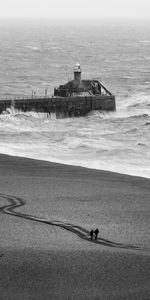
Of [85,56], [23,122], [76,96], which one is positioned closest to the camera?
[23,122]

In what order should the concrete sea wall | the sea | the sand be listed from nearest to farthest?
the sand
the sea
the concrete sea wall

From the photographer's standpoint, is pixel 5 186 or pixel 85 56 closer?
pixel 5 186

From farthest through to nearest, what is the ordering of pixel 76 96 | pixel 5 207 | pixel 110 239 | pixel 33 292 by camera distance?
1. pixel 76 96
2. pixel 5 207
3. pixel 110 239
4. pixel 33 292

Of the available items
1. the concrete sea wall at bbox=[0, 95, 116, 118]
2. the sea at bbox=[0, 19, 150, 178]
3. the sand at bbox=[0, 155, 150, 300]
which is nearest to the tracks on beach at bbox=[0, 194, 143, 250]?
the sand at bbox=[0, 155, 150, 300]

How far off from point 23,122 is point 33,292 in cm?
3294

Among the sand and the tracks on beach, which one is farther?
the tracks on beach

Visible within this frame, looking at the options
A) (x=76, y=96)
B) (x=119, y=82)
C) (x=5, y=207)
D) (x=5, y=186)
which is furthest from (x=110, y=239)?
(x=119, y=82)

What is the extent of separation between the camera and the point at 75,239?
18938 mm

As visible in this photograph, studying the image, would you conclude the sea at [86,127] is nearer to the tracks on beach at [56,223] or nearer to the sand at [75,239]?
the sand at [75,239]

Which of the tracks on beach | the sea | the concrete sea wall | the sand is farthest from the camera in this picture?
the concrete sea wall

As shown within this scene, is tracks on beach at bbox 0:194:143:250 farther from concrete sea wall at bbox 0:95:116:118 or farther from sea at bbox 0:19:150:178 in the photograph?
concrete sea wall at bbox 0:95:116:118

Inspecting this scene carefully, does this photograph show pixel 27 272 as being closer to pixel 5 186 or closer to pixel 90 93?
pixel 5 186

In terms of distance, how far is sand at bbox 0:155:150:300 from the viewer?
1574cm

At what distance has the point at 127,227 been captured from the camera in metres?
20.5
